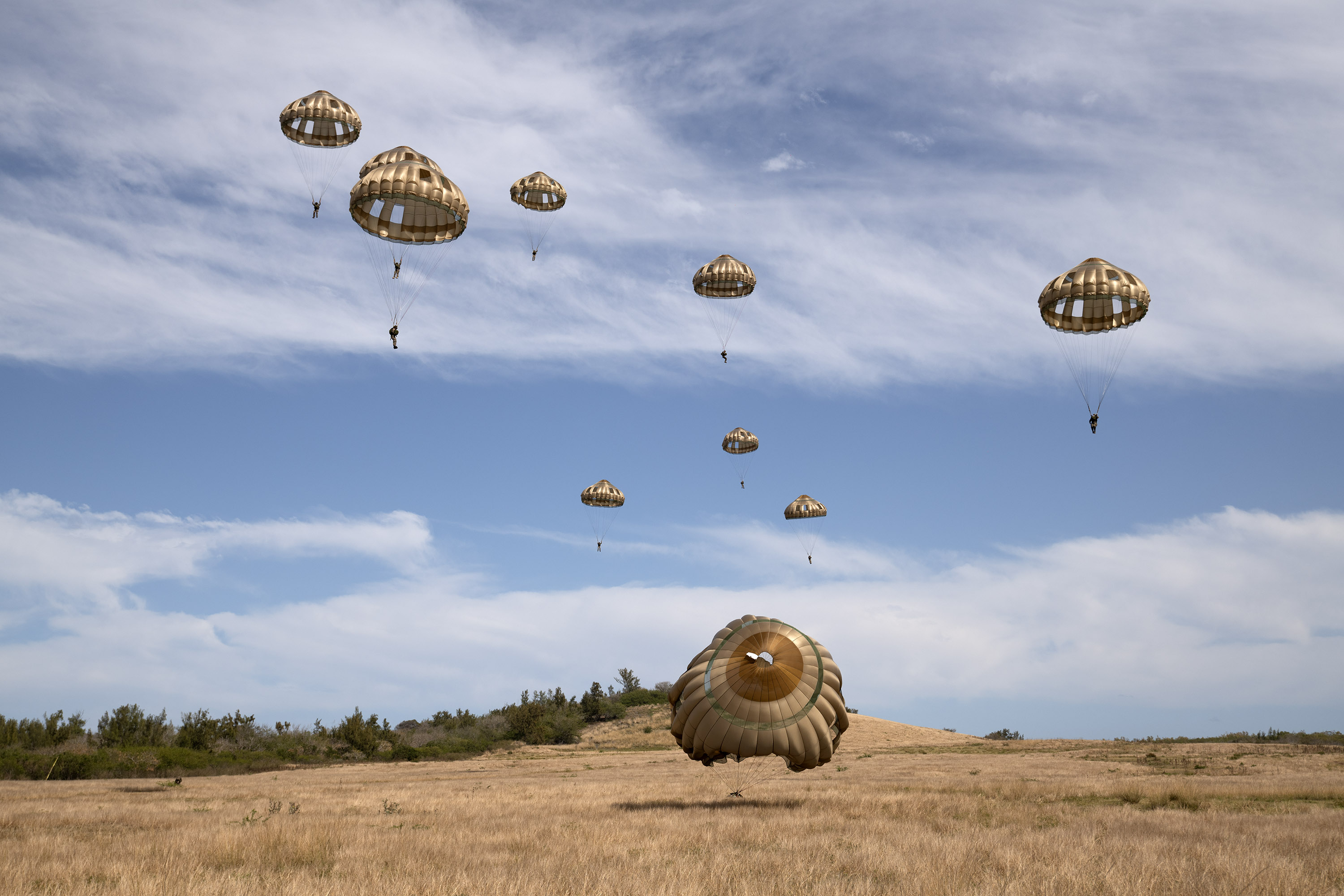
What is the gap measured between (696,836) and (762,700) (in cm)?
558

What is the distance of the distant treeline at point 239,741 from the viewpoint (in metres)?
40.1

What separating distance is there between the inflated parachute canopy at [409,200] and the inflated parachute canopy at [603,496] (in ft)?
84.4

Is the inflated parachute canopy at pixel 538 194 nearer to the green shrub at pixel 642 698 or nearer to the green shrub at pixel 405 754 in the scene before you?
the green shrub at pixel 405 754

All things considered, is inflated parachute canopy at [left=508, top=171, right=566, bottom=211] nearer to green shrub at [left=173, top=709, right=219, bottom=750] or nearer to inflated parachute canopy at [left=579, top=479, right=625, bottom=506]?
inflated parachute canopy at [left=579, top=479, right=625, bottom=506]

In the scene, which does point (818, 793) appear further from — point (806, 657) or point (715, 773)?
point (715, 773)

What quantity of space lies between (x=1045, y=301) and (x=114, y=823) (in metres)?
29.2

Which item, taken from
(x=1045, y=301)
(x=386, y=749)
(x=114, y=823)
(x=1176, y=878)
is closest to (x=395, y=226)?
(x=114, y=823)

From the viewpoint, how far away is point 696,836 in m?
15.6

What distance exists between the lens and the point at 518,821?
60.8ft

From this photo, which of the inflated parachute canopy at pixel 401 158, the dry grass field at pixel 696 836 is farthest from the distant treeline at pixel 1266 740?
the inflated parachute canopy at pixel 401 158

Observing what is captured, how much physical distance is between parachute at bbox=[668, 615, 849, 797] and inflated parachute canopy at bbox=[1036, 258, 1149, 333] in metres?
14.3

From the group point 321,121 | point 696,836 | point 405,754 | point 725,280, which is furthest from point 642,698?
point 696,836

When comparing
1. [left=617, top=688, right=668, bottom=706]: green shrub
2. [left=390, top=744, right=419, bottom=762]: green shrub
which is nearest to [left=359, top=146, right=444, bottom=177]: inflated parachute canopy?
[left=390, top=744, right=419, bottom=762]: green shrub

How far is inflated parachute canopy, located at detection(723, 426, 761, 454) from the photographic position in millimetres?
52656
